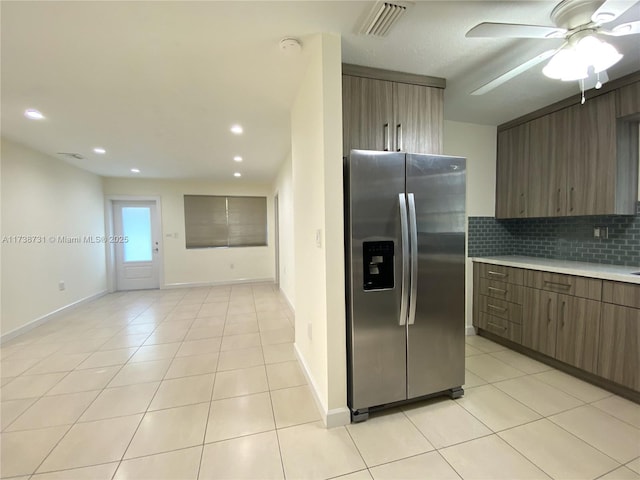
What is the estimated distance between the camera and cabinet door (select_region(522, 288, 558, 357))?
242 centimetres

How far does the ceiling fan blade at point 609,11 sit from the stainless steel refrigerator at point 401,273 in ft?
2.93

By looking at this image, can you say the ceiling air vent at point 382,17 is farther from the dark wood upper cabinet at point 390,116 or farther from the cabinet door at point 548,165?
the cabinet door at point 548,165

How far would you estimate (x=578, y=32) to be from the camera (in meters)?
1.41

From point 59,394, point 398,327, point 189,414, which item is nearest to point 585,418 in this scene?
point 398,327

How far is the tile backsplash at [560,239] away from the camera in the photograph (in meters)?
2.45

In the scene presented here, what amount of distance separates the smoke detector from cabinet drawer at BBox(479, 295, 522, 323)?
121 inches

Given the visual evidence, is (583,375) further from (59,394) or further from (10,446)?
(59,394)

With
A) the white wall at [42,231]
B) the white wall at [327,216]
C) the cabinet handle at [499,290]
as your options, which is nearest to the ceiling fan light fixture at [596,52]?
the white wall at [327,216]

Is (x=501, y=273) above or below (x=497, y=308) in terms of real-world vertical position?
above

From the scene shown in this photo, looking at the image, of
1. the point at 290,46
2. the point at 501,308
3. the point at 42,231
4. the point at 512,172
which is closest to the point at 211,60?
the point at 290,46

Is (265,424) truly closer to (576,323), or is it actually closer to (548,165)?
(576,323)

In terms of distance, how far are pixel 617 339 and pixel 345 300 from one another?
2094mm

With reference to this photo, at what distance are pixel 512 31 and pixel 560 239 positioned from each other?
2586 millimetres

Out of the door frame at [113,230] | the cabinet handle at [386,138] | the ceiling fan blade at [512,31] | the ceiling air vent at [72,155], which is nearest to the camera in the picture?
the ceiling fan blade at [512,31]
